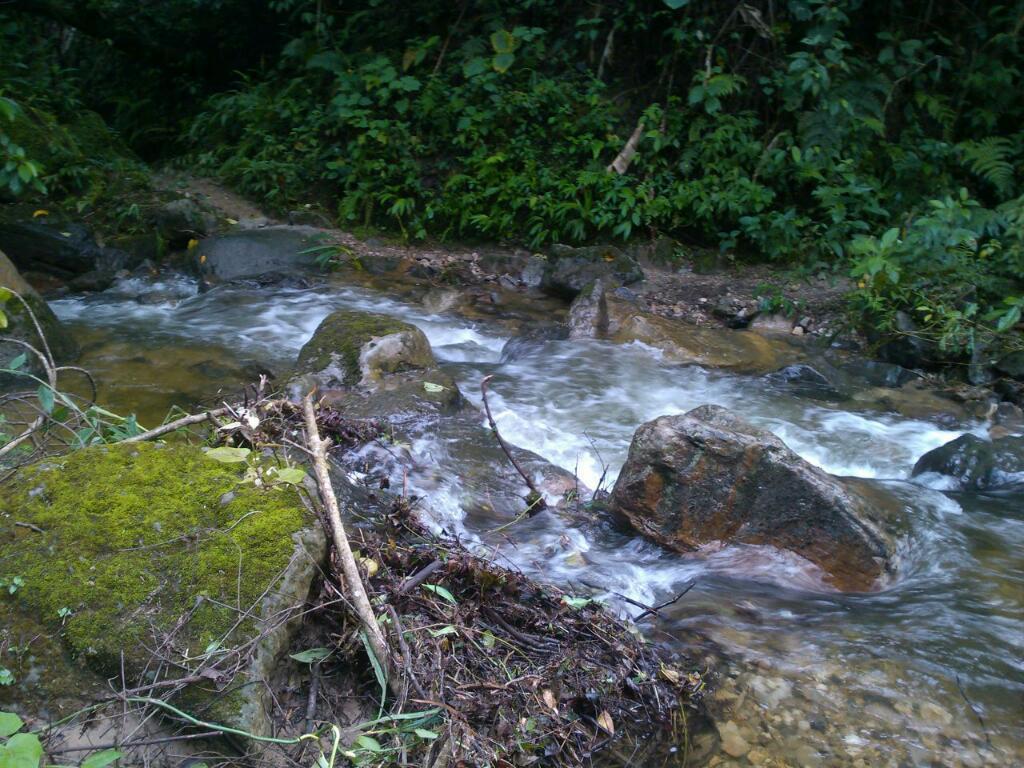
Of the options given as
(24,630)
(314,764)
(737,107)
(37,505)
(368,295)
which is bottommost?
(368,295)

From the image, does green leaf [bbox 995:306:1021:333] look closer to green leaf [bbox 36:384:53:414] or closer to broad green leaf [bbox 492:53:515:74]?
broad green leaf [bbox 492:53:515:74]

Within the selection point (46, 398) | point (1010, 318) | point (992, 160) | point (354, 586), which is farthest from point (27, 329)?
point (992, 160)

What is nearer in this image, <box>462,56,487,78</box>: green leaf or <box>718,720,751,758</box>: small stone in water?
<box>718,720,751,758</box>: small stone in water

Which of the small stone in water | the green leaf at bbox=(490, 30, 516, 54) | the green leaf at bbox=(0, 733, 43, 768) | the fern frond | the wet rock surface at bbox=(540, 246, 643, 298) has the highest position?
the green leaf at bbox=(490, 30, 516, 54)

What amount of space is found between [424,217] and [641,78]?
11.3 feet

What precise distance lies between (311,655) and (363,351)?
131 inches

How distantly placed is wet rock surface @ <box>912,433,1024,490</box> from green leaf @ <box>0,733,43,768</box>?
17.1 feet

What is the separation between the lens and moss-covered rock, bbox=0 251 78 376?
581cm

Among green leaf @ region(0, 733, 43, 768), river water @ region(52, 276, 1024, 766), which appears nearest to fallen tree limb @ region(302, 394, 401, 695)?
green leaf @ region(0, 733, 43, 768)

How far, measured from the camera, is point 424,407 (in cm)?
522

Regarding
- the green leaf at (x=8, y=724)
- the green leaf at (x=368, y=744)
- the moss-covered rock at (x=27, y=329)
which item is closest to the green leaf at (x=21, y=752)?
the green leaf at (x=8, y=724)

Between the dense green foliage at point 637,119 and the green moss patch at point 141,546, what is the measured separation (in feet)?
23.1

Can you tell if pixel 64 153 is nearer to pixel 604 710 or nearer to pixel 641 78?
pixel 641 78

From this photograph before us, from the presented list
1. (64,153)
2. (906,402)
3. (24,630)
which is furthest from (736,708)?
(64,153)
